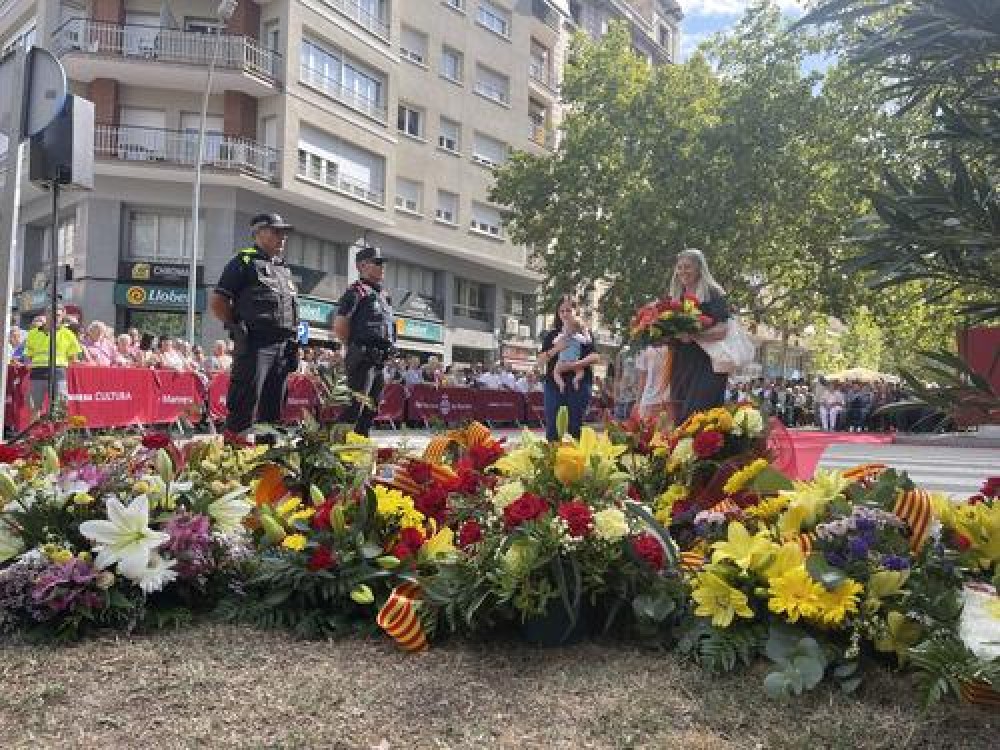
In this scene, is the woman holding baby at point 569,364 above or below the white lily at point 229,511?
above

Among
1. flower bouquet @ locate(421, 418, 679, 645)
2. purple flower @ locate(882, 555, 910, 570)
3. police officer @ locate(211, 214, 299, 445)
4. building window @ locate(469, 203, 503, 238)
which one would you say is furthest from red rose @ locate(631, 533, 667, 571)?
building window @ locate(469, 203, 503, 238)

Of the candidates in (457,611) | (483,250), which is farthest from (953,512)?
(483,250)

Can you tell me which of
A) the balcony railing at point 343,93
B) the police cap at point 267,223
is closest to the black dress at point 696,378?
the police cap at point 267,223

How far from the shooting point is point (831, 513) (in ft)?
10.9

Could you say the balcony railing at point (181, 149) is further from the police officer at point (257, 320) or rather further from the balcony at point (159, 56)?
the police officer at point (257, 320)

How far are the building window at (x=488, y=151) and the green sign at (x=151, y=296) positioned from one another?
597 inches

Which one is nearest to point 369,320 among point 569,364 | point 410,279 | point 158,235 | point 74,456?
point 569,364

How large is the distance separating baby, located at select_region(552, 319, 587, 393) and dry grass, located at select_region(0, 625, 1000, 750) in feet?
23.0

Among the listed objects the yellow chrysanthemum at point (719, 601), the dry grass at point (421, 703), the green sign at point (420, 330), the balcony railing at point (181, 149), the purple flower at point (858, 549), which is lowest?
the dry grass at point (421, 703)

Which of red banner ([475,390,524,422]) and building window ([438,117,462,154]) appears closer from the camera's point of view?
red banner ([475,390,524,422])

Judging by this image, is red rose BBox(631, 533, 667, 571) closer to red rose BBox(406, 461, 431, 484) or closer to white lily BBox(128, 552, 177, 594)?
red rose BBox(406, 461, 431, 484)

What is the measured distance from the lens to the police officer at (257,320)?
7.32m

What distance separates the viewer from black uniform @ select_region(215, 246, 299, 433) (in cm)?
733

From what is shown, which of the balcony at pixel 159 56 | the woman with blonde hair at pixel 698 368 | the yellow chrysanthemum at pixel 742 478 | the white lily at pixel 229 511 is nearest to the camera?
the white lily at pixel 229 511
